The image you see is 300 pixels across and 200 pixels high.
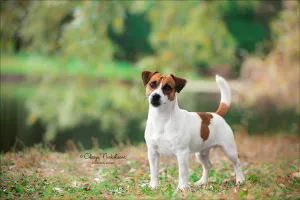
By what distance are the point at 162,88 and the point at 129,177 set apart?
70.0 inches

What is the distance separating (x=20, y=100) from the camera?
17266 mm

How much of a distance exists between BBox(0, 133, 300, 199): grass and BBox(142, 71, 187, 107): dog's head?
95 cm

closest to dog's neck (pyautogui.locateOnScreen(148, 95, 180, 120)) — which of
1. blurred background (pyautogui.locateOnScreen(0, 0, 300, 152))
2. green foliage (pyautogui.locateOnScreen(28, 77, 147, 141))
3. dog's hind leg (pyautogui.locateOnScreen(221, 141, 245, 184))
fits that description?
dog's hind leg (pyautogui.locateOnScreen(221, 141, 245, 184))

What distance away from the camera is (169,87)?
4.46 meters

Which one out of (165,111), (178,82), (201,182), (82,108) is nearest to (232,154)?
(201,182)

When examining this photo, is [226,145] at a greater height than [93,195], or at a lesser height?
greater

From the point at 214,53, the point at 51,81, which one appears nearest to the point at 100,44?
the point at 51,81

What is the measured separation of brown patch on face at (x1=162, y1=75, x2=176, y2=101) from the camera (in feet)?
14.6

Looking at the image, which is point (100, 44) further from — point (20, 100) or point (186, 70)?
point (20, 100)

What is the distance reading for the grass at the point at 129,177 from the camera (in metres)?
4.40

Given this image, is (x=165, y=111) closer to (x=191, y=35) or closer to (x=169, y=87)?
(x=169, y=87)

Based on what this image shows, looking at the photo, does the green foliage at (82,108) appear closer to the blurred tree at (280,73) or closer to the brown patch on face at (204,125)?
the blurred tree at (280,73)

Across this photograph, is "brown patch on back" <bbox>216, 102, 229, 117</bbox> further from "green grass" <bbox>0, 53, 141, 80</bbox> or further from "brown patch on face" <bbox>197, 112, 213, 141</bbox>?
"green grass" <bbox>0, 53, 141, 80</bbox>

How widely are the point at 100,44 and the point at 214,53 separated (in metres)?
3.47
